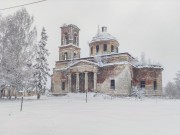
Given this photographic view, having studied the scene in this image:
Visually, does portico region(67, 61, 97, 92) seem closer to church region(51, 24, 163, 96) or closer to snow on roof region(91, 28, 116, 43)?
church region(51, 24, 163, 96)

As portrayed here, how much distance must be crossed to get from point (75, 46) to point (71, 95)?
11.7 metres

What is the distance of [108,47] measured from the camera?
4312 cm

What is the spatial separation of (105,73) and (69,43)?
10200mm

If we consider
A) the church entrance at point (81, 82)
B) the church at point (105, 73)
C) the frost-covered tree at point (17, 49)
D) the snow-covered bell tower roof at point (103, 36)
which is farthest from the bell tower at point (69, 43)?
the frost-covered tree at point (17, 49)

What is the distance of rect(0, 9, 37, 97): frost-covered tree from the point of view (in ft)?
96.0

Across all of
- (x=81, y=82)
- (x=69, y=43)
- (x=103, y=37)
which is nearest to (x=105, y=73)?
(x=81, y=82)

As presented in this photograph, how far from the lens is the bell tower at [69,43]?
1746 inches

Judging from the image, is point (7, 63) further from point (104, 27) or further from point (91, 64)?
point (104, 27)

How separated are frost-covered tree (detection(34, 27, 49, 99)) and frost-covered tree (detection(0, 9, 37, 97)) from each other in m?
5.63

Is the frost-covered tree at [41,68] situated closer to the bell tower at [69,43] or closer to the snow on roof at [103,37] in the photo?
the bell tower at [69,43]

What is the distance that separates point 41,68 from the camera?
3872 centimetres

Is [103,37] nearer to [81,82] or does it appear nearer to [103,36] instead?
[103,36]

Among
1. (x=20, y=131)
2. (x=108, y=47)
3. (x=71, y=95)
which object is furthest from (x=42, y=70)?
(x=20, y=131)

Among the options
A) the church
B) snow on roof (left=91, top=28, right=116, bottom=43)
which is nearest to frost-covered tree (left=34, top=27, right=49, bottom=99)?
the church
